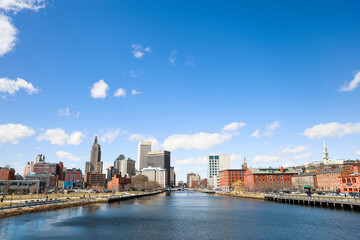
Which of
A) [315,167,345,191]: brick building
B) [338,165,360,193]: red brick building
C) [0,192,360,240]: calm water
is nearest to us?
[0,192,360,240]: calm water

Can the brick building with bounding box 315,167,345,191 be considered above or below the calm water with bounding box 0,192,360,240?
above

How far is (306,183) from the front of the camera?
185625 millimetres

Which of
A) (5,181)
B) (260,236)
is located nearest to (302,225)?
(260,236)

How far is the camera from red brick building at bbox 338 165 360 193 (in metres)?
130

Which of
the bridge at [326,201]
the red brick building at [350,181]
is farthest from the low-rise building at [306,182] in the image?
the bridge at [326,201]

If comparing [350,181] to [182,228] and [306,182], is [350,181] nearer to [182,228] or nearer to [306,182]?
[306,182]

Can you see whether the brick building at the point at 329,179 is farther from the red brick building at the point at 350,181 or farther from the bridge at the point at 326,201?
the bridge at the point at 326,201

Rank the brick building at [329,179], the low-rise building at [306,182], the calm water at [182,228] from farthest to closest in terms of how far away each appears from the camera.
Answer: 1. the low-rise building at [306,182]
2. the brick building at [329,179]
3. the calm water at [182,228]

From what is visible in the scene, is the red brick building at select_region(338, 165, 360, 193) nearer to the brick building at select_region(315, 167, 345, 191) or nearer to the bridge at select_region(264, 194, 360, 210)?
the brick building at select_region(315, 167, 345, 191)

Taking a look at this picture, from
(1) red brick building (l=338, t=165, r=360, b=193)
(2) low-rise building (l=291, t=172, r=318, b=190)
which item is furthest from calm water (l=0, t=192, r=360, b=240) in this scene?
(2) low-rise building (l=291, t=172, r=318, b=190)

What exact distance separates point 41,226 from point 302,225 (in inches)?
2224

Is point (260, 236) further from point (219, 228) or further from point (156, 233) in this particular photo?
point (156, 233)

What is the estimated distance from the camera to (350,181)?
135 m

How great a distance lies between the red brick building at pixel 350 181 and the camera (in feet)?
427
